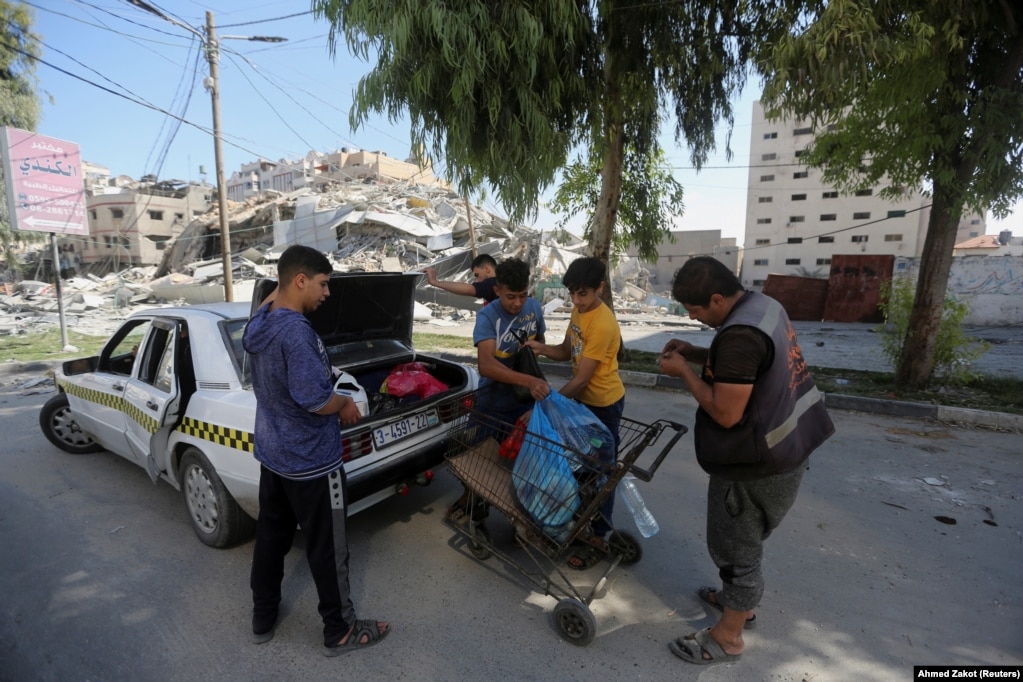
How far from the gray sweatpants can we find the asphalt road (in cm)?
37

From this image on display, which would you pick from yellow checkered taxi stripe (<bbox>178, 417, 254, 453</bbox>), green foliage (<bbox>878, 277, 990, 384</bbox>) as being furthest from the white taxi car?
green foliage (<bbox>878, 277, 990, 384</bbox>)

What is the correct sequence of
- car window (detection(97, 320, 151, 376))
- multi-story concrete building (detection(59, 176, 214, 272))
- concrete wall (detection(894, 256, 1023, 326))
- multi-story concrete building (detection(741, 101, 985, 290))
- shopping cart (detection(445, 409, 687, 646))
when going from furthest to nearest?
multi-story concrete building (detection(59, 176, 214, 272))
multi-story concrete building (detection(741, 101, 985, 290))
concrete wall (detection(894, 256, 1023, 326))
car window (detection(97, 320, 151, 376))
shopping cart (detection(445, 409, 687, 646))

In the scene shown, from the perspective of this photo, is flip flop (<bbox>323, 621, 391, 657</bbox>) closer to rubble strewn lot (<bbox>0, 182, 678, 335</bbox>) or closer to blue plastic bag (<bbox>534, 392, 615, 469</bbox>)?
blue plastic bag (<bbox>534, 392, 615, 469</bbox>)

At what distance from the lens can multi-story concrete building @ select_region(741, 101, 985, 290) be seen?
3681cm

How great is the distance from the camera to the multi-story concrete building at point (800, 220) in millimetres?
36812

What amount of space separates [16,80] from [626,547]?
24.0 metres

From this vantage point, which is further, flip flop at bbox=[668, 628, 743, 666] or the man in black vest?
flip flop at bbox=[668, 628, 743, 666]

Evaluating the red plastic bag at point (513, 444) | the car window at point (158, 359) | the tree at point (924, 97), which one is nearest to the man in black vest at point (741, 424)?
the red plastic bag at point (513, 444)

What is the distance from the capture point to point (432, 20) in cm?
545

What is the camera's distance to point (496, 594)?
113 inches

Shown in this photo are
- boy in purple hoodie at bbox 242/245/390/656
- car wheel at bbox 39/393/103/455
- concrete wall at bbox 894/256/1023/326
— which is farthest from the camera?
concrete wall at bbox 894/256/1023/326

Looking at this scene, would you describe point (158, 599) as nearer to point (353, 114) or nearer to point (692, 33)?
point (353, 114)

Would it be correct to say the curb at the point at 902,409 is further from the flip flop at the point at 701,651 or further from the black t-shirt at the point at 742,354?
the black t-shirt at the point at 742,354

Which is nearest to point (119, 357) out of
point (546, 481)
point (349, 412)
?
point (349, 412)
